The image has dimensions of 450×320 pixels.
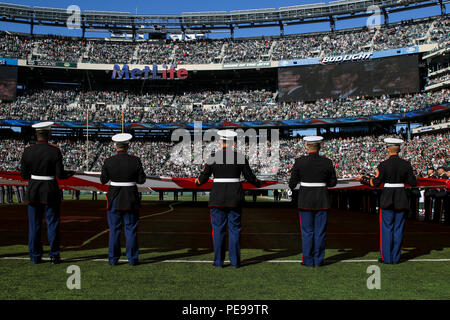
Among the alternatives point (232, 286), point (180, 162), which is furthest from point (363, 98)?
point (232, 286)

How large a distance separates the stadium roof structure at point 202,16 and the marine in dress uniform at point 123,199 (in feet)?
184

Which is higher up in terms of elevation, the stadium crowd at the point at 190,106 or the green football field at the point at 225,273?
the stadium crowd at the point at 190,106

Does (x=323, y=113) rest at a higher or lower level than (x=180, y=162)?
higher

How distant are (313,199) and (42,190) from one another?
4.25 metres

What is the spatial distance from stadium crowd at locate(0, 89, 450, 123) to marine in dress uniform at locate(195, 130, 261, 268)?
43.0 m

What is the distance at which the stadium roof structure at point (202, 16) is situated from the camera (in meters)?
55.8

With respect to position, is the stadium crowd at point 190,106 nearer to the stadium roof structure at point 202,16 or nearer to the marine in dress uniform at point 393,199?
the stadium roof structure at point 202,16

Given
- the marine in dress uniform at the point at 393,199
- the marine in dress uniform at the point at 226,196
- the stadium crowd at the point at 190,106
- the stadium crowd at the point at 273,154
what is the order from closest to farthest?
1. the marine in dress uniform at the point at 226,196
2. the marine in dress uniform at the point at 393,199
3. the stadium crowd at the point at 273,154
4. the stadium crowd at the point at 190,106

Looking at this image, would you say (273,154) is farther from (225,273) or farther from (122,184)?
(225,273)

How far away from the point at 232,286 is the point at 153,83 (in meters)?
58.8

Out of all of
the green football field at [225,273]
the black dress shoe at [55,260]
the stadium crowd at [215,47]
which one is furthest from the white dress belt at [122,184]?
the stadium crowd at [215,47]

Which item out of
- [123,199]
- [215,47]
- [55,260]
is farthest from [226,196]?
[215,47]

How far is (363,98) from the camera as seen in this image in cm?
4972
